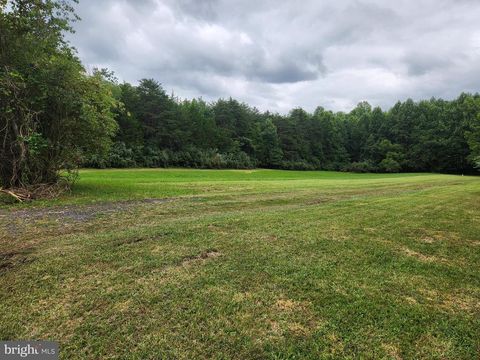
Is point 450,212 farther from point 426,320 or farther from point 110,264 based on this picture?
point 110,264

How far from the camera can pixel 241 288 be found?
11.8 ft

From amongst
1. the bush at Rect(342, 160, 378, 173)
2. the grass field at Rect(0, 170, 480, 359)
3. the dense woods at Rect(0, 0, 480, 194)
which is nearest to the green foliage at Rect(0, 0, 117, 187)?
the dense woods at Rect(0, 0, 480, 194)

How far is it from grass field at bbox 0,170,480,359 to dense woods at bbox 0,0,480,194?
552 centimetres

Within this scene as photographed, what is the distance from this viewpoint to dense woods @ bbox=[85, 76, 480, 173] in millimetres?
44500

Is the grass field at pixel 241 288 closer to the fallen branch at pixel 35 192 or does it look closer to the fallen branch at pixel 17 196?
the fallen branch at pixel 17 196

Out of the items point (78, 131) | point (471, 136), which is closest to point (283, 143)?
point (471, 136)

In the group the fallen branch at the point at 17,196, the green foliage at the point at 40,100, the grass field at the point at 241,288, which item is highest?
the green foliage at the point at 40,100

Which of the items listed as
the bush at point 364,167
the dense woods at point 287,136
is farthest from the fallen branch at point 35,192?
the bush at point 364,167

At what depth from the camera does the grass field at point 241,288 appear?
2672 millimetres

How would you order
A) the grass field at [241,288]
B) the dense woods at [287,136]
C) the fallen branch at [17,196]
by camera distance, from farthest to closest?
the dense woods at [287,136]
the fallen branch at [17,196]
the grass field at [241,288]

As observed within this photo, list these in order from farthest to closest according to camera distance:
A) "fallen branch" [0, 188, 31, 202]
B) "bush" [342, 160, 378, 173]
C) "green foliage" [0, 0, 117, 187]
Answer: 1. "bush" [342, 160, 378, 173]
2. "green foliage" [0, 0, 117, 187]
3. "fallen branch" [0, 188, 31, 202]

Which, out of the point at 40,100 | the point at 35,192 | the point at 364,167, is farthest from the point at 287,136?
the point at 35,192

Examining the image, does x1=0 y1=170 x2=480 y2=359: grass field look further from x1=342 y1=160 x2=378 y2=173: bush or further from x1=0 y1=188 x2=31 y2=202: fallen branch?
x1=342 y1=160 x2=378 y2=173: bush

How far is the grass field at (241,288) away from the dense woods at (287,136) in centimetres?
3228
